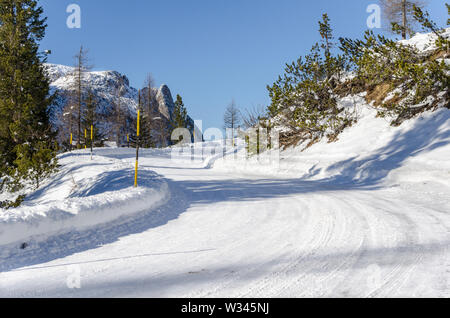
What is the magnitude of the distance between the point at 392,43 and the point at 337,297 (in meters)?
12.7

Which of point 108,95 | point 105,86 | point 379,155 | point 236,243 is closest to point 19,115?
point 236,243

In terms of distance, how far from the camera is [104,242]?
4.77 metres

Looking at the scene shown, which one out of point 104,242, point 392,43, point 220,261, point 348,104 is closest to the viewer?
point 220,261

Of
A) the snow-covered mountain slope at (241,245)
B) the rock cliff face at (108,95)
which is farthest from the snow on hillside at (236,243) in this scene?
the rock cliff face at (108,95)

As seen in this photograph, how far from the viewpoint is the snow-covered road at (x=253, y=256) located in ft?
9.41

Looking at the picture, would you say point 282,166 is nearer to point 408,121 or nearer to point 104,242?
point 408,121

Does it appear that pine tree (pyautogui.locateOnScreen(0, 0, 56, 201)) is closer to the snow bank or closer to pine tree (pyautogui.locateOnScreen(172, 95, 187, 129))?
the snow bank

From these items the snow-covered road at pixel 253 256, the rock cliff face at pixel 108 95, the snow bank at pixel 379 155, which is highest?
the rock cliff face at pixel 108 95

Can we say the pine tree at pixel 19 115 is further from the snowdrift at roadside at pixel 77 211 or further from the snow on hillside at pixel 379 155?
the snow on hillside at pixel 379 155

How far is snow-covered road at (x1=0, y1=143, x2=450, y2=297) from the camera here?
287cm

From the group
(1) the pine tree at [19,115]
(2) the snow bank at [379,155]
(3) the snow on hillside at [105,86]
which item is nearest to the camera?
(2) the snow bank at [379,155]

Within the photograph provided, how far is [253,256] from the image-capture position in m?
3.76
